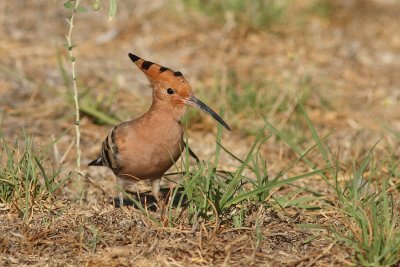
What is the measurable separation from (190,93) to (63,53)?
11.6ft

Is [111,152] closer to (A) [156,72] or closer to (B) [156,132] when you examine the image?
(B) [156,132]

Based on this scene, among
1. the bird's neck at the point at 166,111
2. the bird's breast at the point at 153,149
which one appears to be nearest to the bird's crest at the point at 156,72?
the bird's neck at the point at 166,111

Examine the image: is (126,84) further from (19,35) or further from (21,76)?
(19,35)

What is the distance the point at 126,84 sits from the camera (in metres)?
7.21

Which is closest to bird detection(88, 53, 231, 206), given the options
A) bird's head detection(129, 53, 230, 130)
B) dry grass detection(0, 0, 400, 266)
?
bird's head detection(129, 53, 230, 130)

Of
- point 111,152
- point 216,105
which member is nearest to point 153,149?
point 111,152

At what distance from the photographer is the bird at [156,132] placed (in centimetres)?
440

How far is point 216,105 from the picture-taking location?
655cm

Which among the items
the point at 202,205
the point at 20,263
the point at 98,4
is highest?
the point at 98,4

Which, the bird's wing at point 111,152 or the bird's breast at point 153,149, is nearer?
the bird's breast at point 153,149

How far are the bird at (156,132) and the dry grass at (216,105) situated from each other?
0.26 meters

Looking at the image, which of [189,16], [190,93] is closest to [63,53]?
[189,16]

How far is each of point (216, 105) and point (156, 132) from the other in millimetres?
2192

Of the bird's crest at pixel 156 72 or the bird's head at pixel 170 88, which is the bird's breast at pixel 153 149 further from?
the bird's crest at pixel 156 72
